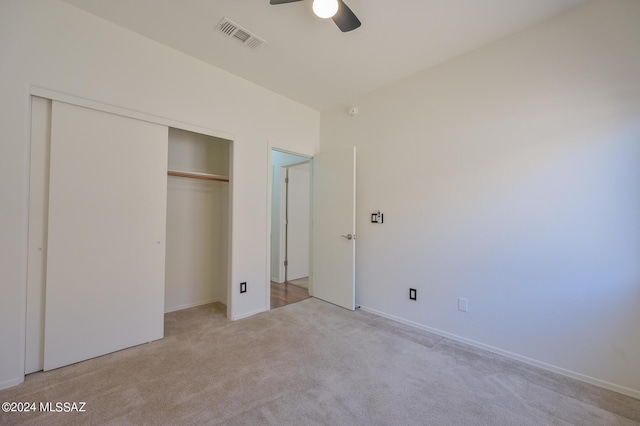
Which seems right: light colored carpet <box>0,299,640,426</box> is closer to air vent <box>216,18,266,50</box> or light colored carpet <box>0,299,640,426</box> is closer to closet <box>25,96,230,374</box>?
closet <box>25,96,230,374</box>

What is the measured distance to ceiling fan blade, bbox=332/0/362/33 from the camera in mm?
1685

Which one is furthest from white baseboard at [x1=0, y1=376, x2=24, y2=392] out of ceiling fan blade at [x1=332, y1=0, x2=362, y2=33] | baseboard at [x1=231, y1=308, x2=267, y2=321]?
ceiling fan blade at [x1=332, y1=0, x2=362, y2=33]

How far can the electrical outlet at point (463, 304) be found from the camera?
2.49 metres

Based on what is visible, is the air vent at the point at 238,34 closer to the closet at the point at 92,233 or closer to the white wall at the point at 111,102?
the white wall at the point at 111,102

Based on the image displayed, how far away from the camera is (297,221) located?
4871mm

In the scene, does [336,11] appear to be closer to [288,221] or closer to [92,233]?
[92,233]

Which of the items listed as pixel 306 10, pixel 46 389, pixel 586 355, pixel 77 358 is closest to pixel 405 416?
pixel 586 355

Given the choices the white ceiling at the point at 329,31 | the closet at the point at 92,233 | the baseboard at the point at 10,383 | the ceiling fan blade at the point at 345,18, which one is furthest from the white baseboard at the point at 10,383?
the ceiling fan blade at the point at 345,18

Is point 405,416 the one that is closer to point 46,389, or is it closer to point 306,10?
point 46,389

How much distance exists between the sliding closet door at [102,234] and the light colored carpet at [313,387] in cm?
23

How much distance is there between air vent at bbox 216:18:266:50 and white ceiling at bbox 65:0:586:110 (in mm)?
43

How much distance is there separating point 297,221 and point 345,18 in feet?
11.4

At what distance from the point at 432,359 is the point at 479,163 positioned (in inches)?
70.5

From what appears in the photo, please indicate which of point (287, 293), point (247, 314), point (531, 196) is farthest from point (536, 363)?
point (287, 293)
